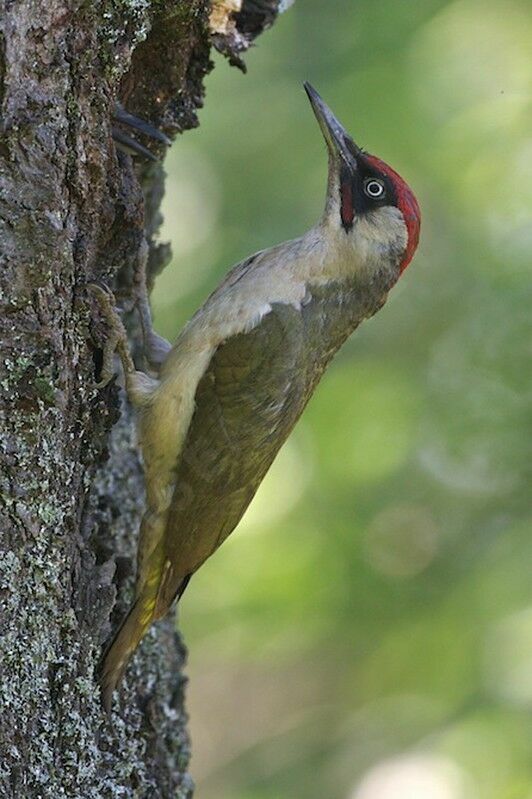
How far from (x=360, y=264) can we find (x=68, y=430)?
1.43 meters

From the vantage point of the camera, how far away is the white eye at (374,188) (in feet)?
13.0

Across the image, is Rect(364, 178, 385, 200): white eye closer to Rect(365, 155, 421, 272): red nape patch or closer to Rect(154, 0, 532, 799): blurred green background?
Rect(365, 155, 421, 272): red nape patch

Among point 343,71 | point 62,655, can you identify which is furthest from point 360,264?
point 62,655

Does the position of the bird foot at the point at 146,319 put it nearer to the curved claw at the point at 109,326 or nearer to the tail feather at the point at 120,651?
the curved claw at the point at 109,326

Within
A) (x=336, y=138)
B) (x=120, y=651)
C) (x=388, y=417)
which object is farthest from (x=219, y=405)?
(x=388, y=417)

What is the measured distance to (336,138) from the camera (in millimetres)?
4004

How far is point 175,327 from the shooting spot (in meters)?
5.34

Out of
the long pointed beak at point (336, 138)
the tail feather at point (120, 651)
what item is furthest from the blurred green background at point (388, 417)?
the tail feather at point (120, 651)

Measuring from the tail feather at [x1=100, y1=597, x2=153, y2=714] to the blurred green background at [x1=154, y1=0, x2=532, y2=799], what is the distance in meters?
1.38

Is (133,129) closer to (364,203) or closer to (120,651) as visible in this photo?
(364,203)

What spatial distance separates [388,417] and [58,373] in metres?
2.51

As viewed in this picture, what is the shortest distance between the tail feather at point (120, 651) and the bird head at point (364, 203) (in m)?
1.45

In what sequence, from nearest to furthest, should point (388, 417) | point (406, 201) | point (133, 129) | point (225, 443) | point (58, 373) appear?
point (58, 373)
point (133, 129)
point (225, 443)
point (406, 201)
point (388, 417)

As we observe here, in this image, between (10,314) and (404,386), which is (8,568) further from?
(404,386)
